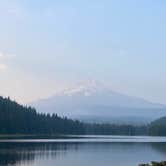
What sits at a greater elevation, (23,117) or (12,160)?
(23,117)

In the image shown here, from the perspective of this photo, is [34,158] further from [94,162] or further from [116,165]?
[116,165]

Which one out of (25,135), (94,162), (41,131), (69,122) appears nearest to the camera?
(94,162)

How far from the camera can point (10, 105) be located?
141625 millimetres

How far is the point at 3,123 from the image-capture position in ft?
429

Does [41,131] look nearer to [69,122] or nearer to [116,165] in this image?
[69,122]

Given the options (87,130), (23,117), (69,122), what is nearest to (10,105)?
(23,117)

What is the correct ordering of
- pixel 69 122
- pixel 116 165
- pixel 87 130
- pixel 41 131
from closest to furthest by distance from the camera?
pixel 116 165, pixel 41 131, pixel 69 122, pixel 87 130

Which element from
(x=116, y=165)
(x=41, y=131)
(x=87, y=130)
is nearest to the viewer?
(x=116, y=165)

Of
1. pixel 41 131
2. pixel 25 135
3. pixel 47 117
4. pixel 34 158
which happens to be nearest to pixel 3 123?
pixel 25 135

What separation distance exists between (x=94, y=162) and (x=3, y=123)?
245ft

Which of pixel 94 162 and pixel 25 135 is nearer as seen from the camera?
pixel 94 162

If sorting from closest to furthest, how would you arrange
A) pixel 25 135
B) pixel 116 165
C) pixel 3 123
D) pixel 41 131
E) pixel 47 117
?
1. pixel 116 165
2. pixel 3 123
3. pixel 25 135
4. pixel 41 131
5. pixel 47 117

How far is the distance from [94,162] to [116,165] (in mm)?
4291

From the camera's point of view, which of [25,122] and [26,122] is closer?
[25,122]
